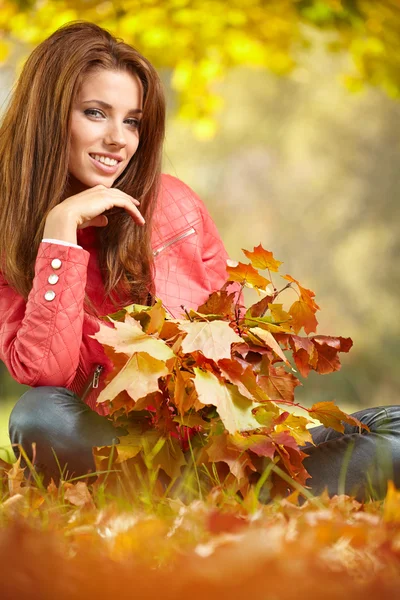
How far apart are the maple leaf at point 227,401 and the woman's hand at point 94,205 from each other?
0.54m

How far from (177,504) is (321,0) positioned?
3314 millimetres

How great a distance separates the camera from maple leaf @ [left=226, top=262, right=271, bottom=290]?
1.60 meters

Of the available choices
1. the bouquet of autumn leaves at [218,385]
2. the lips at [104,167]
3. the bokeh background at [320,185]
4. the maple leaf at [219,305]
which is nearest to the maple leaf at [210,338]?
the bouquet of autumn leaves at [218,385]

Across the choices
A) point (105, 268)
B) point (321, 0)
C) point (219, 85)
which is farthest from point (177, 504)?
point (219, 85)

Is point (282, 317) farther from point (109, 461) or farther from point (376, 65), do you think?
point (376, 65)

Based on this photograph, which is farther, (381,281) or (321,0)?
(381,281)

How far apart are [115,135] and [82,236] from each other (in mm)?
268

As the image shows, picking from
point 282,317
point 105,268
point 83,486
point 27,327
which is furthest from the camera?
point 105,268

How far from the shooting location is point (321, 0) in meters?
4.07

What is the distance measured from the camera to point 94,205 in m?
1.81

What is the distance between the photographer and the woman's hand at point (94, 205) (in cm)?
178

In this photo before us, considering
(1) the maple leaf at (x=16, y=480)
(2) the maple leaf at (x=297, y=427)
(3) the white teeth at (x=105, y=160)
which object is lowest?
(1) the maple leaf at (x=16, y=480)

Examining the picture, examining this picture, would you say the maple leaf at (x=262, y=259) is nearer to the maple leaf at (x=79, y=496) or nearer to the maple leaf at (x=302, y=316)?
Result: the maple leaf at (x=302, y=316)

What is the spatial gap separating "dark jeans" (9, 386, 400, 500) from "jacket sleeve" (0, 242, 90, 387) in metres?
0.06
